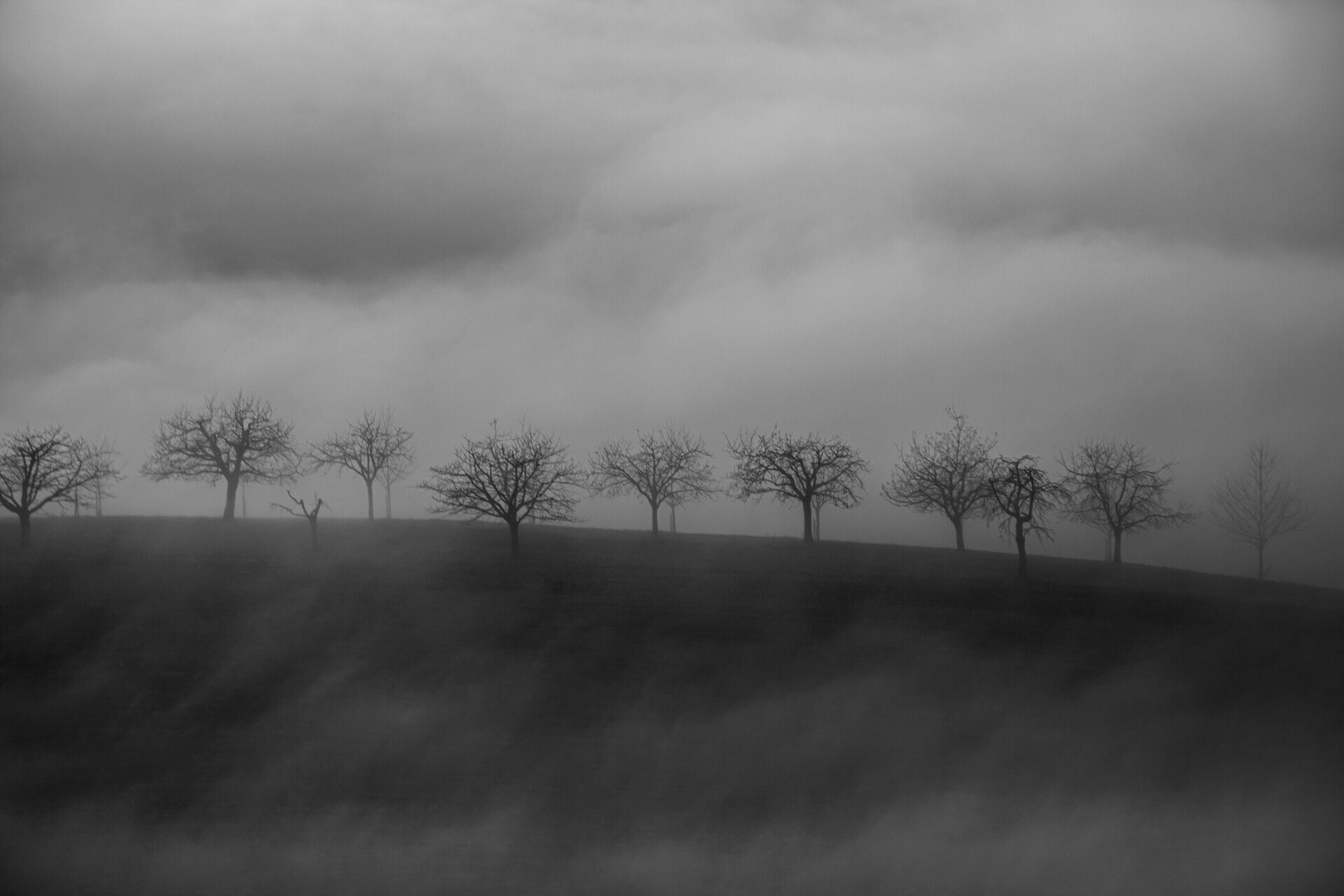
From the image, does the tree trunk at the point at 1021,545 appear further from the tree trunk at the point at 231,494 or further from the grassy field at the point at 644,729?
the tree trunk at the point at 231,494

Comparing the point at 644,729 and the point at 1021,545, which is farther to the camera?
the point at 1021,545

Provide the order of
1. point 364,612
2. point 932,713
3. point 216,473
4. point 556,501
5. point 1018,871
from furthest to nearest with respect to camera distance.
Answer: point 216,473
point 556,501
point 364,612
point 932,713
point 1018,871

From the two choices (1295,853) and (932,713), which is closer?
(1295,853)

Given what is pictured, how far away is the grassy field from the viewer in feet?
62.9

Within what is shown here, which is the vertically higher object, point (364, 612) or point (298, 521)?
point (298, 521)

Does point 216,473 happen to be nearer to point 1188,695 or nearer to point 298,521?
point 298,521

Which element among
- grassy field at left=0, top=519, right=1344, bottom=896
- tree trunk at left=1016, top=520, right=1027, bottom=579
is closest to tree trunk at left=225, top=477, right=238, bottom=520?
grassy field at left=0, top=519, right=1344, bottom=896

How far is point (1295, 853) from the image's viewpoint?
1994 centimetres

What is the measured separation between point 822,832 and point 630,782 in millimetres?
4040

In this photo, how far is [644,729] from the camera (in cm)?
2186

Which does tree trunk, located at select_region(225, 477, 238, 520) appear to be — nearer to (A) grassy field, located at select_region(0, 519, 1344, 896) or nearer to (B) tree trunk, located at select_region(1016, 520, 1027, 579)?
(A) grassy field, located at select_region(0, 519, 1344, 896)

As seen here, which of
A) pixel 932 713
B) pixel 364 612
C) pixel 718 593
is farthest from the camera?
pixel 718 593

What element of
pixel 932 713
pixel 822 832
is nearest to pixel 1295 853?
pixel 932 713

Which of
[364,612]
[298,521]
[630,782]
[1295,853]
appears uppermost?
[298,521]
